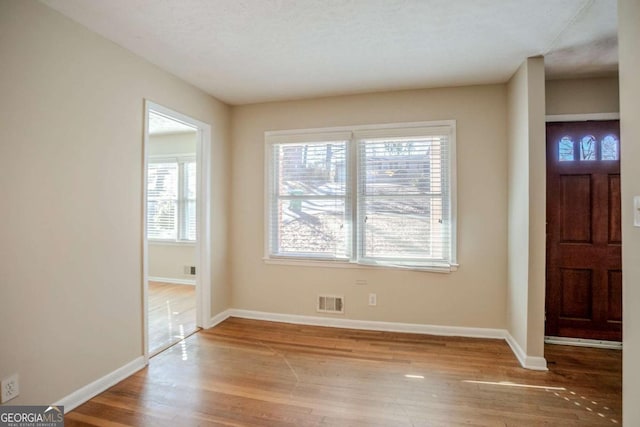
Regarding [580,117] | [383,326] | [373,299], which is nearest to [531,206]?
[580,117]

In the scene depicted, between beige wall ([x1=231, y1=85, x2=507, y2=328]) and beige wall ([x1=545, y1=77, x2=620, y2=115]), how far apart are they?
0.45 meters

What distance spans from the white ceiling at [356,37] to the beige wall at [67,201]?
0.27 metres

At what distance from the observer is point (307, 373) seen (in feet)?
8.26

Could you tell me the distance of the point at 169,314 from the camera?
13.0 ft

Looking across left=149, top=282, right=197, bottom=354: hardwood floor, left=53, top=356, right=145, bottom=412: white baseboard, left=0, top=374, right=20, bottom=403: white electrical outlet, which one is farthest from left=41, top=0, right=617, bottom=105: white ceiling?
left=149, top=282, right=197, bottom=354: hardwood floor

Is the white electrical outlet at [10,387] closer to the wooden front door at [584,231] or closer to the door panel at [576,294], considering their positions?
the wooden front door at [584,231]

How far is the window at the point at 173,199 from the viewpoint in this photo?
18.0 ft

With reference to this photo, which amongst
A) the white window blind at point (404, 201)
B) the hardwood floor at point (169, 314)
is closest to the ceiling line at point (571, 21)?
the white window blind at point (404, 201)

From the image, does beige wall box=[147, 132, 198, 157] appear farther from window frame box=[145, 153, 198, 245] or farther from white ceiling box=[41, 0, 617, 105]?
white ceiling box=[41, 0, 617, 105]

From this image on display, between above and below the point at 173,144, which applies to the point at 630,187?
below

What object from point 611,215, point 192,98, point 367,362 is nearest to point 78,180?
point 192,98

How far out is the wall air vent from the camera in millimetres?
3549

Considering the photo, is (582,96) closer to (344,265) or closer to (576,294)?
(576,294)

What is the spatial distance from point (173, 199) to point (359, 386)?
4604mm
